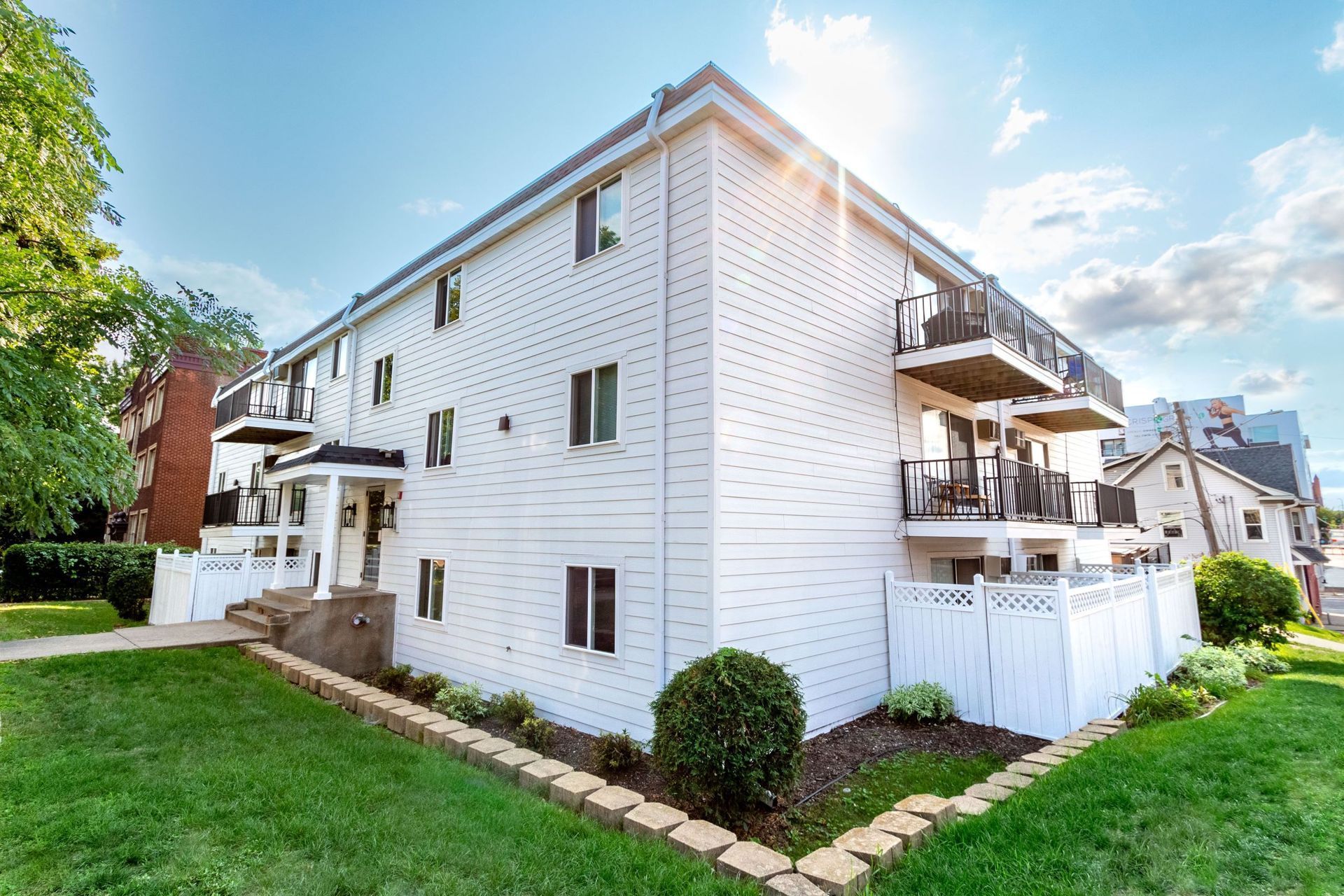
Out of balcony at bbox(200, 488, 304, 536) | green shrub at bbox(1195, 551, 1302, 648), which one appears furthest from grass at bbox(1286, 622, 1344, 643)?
balcony at bbox(200, 488, 304, 536)

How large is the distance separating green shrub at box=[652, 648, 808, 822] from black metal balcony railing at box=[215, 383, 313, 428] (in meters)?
14.0

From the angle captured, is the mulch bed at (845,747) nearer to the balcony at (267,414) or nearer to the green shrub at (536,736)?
the green shrub at (536,736)

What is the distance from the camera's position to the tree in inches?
235

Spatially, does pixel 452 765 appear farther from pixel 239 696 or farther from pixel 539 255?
pixel 539 255

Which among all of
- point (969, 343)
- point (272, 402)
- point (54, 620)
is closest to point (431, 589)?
point (272, 402)

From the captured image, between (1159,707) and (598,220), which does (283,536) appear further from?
(1159,707)

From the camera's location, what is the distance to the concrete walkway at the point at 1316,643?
15.8m

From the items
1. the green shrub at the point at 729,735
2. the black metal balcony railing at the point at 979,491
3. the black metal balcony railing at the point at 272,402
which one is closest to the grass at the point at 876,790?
the green shrub at the point at 729,735

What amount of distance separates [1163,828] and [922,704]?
370 centimetres

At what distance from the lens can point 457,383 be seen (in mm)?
10617

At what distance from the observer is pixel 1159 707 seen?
6863mm

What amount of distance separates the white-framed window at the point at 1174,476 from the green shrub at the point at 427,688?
32.0m

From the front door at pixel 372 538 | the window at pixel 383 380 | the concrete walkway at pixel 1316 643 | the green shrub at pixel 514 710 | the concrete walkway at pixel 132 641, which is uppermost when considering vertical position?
the window at pixel 383 380

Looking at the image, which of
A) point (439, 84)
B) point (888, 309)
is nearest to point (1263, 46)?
point (888, 309)
